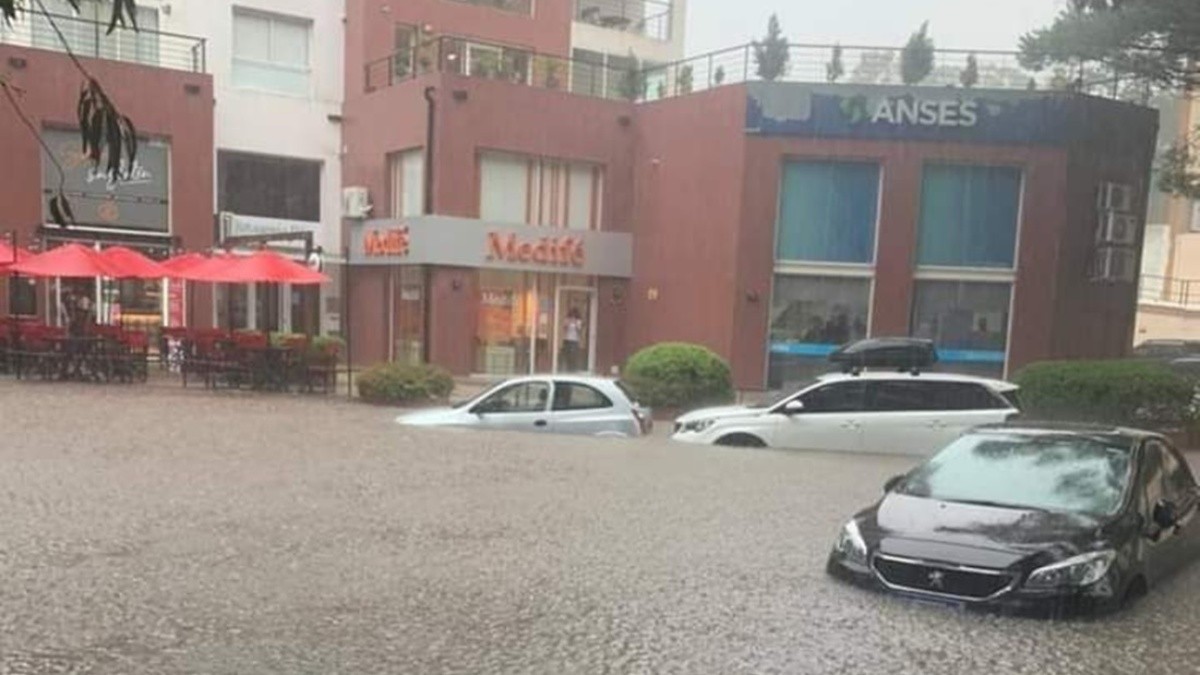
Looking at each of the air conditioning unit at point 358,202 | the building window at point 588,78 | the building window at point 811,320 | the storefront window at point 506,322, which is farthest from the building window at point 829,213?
the air conditioning unit at point 358,202

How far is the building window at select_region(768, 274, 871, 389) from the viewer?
2305cm

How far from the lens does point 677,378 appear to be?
18703 mm

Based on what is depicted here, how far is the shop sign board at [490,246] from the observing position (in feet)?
78.1

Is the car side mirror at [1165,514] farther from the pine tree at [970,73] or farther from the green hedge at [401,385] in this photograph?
the pine tree at [970,73]

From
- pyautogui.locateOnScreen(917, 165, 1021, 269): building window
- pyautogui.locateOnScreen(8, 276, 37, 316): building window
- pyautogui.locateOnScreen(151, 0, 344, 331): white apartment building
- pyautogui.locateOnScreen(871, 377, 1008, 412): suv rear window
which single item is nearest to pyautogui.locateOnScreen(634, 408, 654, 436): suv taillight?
pyautogui.locateOnScreen(871, 377, 1008, 412): suv rear window

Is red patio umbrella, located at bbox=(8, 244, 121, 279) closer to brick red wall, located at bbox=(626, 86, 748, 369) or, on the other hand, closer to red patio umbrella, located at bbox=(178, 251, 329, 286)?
red patio umbrella, located at bbox=(178, 251, 329, 286)

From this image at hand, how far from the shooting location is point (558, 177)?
1004 inches

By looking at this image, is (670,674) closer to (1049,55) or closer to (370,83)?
(1049,55)

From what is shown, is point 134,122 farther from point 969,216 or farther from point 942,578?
point 942,578

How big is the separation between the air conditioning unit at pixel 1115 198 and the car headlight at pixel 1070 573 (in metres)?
19.5

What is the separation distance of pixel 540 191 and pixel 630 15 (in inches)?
489

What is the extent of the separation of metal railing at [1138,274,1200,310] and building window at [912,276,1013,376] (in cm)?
2383

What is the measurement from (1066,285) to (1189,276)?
89.6 ft

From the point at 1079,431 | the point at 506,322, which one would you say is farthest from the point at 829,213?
the point at 1079,431
